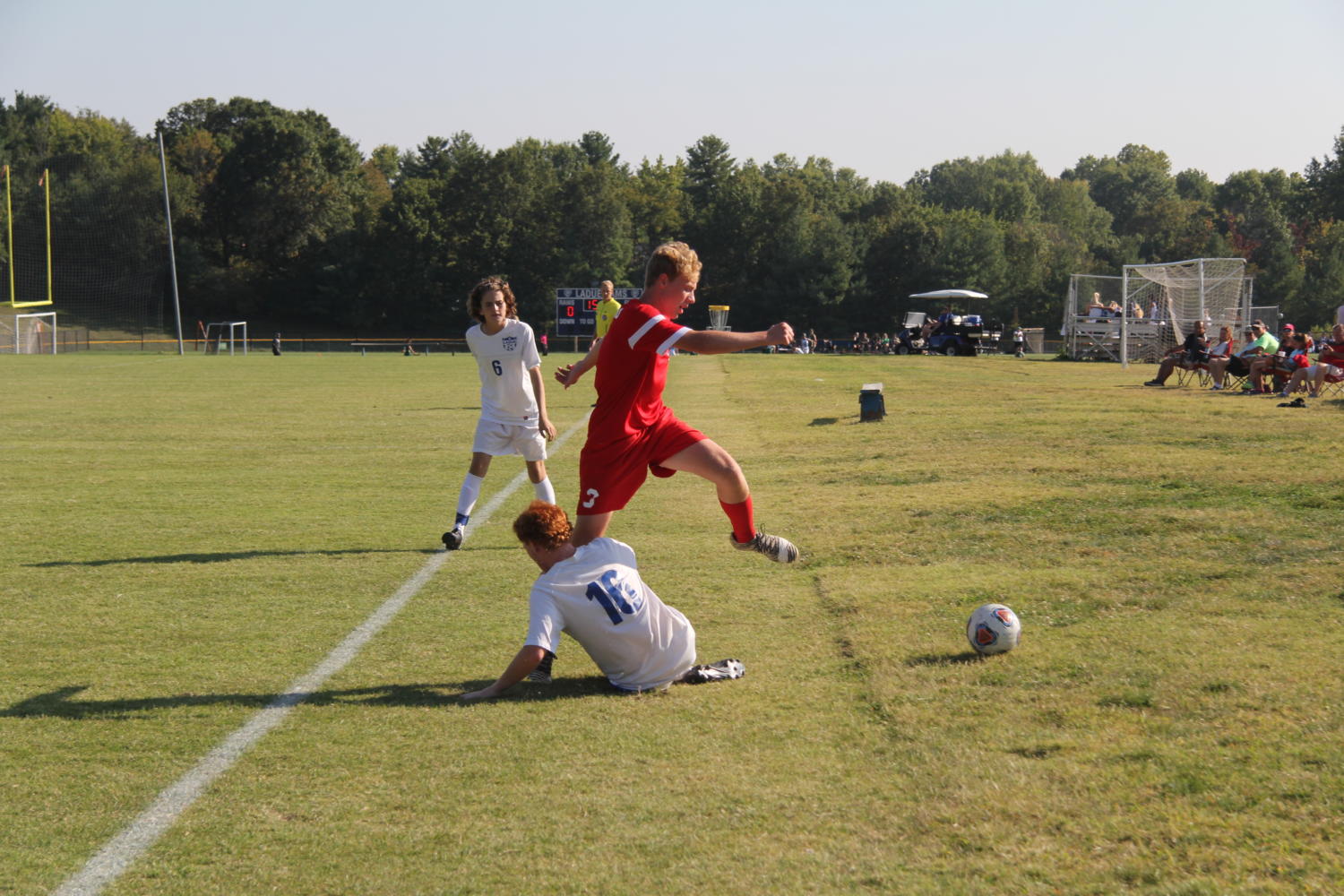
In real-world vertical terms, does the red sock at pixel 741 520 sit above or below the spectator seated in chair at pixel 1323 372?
below

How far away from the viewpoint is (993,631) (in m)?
5.32

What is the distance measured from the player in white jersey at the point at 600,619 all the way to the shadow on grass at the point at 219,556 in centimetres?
325

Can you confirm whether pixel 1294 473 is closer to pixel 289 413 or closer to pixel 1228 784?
pixel 1228 784

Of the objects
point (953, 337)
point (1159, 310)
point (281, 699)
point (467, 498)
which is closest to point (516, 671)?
point (281, 699)

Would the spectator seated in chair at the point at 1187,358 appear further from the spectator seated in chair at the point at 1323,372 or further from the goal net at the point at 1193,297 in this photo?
the goal net at the point at 1193,297

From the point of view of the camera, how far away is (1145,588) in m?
6.64

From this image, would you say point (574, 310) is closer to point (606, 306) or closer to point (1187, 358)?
point (1187, 358)

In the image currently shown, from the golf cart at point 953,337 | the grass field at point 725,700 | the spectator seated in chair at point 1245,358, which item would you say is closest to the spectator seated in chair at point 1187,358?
the spectator seated in chair at point 1245,358

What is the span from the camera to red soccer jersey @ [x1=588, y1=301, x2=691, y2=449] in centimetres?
571

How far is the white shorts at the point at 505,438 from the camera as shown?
339 inches

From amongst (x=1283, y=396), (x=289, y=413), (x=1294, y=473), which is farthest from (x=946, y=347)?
(x=1294, y=473)

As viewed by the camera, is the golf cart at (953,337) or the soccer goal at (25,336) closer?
the golf cart at (953,337)

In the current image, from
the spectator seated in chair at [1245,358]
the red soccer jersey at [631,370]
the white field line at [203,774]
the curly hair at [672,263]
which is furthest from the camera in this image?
the spectator seated in chair at [1245,358]

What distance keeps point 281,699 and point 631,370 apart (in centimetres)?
213
